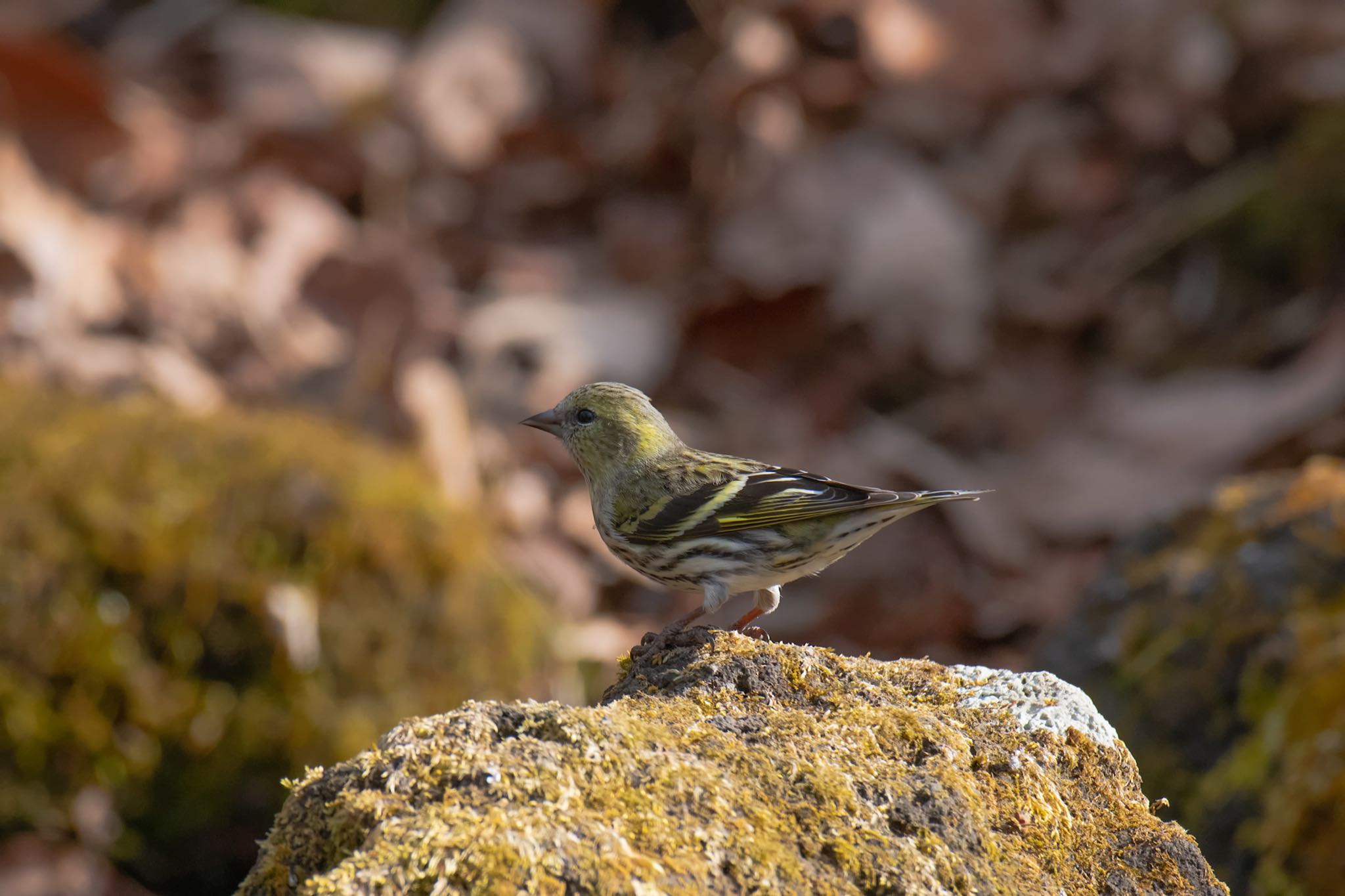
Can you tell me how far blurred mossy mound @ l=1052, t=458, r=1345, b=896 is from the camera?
140 inches

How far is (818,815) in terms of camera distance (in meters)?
2.22

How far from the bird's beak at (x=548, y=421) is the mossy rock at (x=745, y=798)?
182 centimetres

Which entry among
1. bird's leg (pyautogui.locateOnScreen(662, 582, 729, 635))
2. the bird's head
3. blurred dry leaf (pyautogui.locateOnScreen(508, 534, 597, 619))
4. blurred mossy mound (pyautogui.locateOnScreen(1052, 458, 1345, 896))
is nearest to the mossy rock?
bird's leg (pyautogui.locateOnScreen(662, 582, 729, 635))

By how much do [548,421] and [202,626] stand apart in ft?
5.25

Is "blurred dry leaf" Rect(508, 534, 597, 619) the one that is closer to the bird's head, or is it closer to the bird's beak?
the bird's beak

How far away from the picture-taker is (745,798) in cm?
221

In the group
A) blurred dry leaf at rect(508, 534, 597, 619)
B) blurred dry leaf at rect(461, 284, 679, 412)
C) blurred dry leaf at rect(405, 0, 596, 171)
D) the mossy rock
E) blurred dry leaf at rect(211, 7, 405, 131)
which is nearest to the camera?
the mossy rock

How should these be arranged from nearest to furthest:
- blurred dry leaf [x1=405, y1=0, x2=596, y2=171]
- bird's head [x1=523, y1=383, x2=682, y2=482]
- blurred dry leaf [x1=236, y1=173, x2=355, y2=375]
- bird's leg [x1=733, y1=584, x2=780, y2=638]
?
1. bird's leg [x1=733, y1=584, x2=780, y2=638]
2. bird's head [x1=523, y1=383, x2=682, y2=482]
3. blurred dry leaf [x1=236, y1=173, x2=355, y2=375]
4. blurred dry leaf [x1=405, y1=0, x2=596, y2=171]

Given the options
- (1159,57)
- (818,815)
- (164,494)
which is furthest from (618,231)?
(818,815)

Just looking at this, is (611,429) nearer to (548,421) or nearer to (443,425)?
(548,421)

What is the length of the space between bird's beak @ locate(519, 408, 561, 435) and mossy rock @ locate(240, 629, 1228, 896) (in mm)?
1818

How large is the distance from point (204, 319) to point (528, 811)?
20.6 ft

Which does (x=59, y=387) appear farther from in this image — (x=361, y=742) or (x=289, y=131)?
(x=289, y=131)

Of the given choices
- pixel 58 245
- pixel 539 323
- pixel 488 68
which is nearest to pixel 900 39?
pixel 488 68
